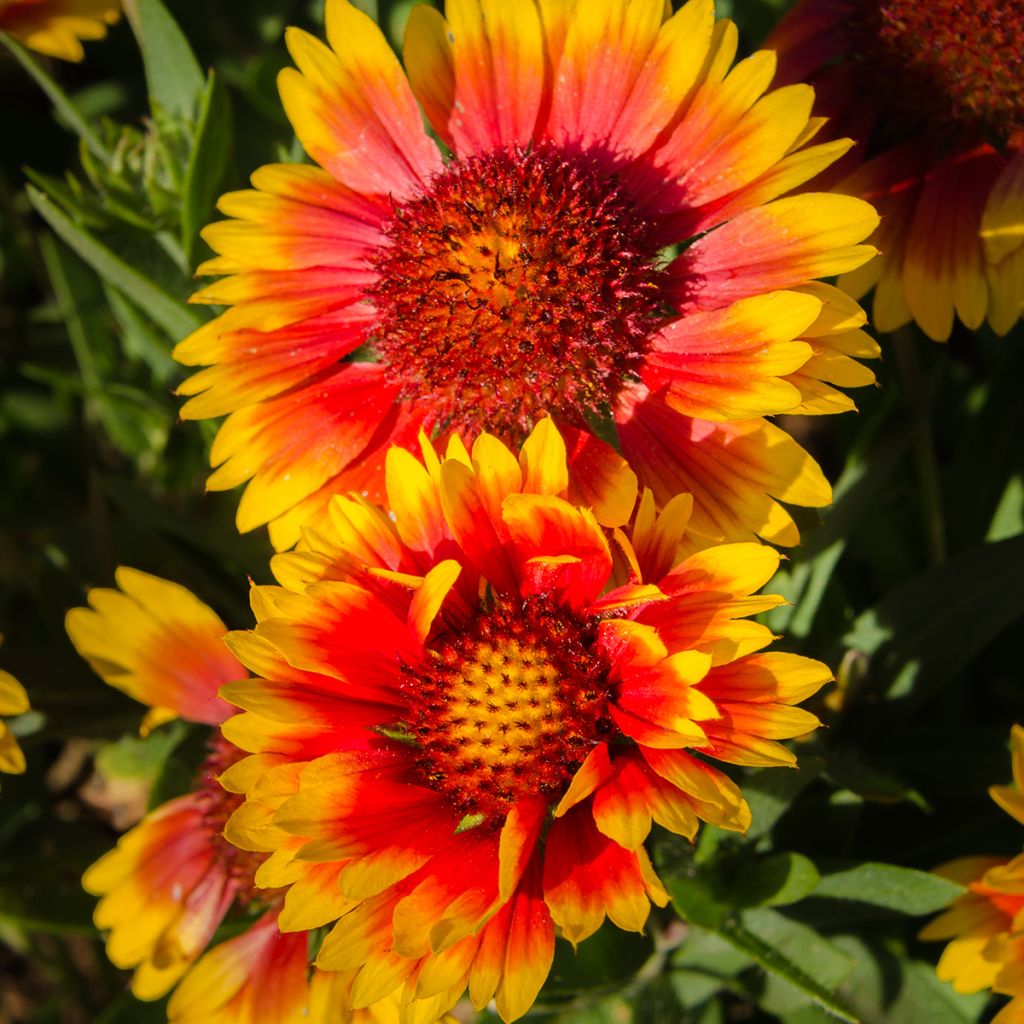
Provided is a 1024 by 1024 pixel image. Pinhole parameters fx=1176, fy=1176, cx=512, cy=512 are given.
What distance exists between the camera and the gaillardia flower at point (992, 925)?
1.20 meters

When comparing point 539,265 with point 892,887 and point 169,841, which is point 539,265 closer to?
point 892,887

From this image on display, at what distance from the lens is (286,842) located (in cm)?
112

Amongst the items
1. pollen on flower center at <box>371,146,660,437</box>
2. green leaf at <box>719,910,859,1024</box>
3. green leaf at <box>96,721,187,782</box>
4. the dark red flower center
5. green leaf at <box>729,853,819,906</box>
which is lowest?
green leaf at <box>96,721,187,782</box>

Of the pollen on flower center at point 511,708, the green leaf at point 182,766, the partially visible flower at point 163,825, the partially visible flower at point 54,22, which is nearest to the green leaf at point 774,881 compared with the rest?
the pollen on flower center at point 511,708

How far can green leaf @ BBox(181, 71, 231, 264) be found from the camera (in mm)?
1468

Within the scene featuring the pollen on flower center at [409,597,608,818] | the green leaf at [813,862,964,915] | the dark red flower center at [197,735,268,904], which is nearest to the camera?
the pollen on flower center at [409,597,608,818]

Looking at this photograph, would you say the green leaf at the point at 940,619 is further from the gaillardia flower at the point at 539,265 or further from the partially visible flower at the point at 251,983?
the partially visible flower at the point at 251,983

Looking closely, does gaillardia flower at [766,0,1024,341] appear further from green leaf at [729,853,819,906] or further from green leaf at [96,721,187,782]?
green leaf at [96,721,187,782]

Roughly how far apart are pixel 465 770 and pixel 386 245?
0.65 meters

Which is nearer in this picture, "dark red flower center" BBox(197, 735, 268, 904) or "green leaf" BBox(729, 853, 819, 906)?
"green leaf" BBox(729, 853, 819, 906)

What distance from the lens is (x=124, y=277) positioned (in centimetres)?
155

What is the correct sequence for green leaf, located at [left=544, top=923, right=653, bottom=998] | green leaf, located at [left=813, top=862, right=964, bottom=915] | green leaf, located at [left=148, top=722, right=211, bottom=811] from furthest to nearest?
green leaf, located at [left=148, top=722, right=211, bottom=811] → green leaf, located at [left=544, top=923, right=653, bottom=998] → green leaf, located at [left=813, top=862, right=964, bottom=915]

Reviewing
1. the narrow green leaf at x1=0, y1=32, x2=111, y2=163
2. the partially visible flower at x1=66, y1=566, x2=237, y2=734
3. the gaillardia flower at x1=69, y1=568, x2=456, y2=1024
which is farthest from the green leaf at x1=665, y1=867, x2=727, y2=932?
the narrow green leaf at x1=0, y1=32, x2=111, y2=163

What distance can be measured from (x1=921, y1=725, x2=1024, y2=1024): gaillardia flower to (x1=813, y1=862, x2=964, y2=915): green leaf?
4 cm
